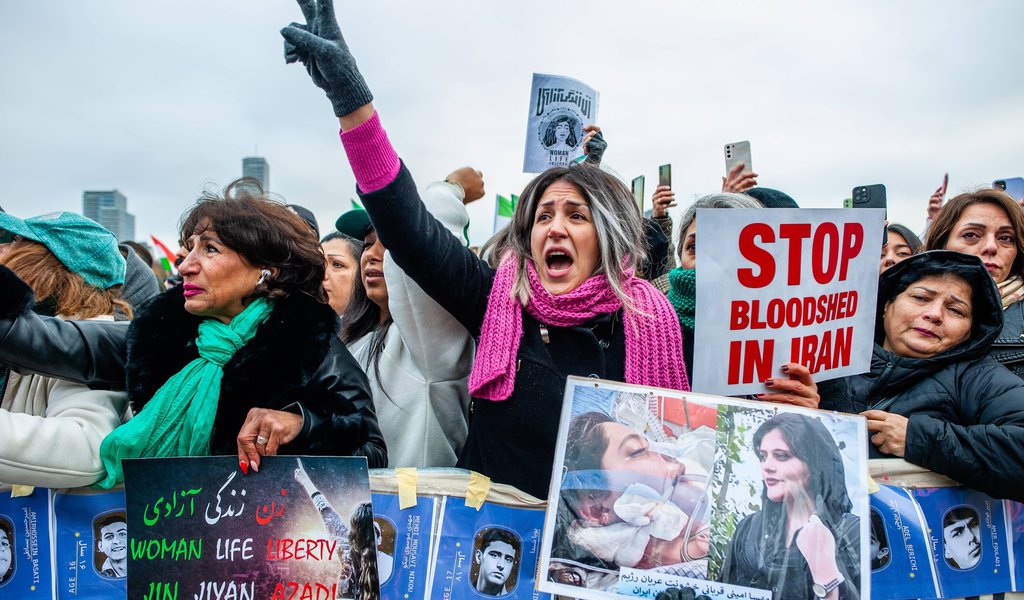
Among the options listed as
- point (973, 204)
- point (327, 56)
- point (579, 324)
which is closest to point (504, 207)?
point (973, 204)

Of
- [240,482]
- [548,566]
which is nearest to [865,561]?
[548,566]

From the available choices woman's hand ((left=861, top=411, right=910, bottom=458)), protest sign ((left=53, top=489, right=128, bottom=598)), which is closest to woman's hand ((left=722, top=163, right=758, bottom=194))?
woman's hand ((left=861, top=411, right=910, bottom=458))

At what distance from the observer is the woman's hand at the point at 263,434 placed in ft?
6.31

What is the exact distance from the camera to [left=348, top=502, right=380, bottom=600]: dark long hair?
1901mm

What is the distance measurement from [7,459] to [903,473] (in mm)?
2688

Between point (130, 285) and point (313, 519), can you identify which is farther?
point (130, 285)

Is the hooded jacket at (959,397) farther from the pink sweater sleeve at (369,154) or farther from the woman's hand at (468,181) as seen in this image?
the pink sweater sleeve at (369,154)

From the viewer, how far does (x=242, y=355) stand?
7.06ft

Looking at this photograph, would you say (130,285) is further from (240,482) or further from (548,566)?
(548,566)

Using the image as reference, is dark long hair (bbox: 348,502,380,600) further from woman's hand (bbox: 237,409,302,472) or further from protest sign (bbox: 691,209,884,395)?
protest sign (bbox: 691,209,884,395)

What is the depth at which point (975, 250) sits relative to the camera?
130 inches

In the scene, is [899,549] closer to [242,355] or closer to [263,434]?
[263,434]

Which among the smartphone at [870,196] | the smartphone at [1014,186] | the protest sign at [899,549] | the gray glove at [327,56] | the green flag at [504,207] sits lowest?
the protest sign at [899,549]

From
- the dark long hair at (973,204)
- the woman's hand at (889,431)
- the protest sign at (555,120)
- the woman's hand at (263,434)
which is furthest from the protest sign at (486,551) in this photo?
the protest sign at (555,120)
